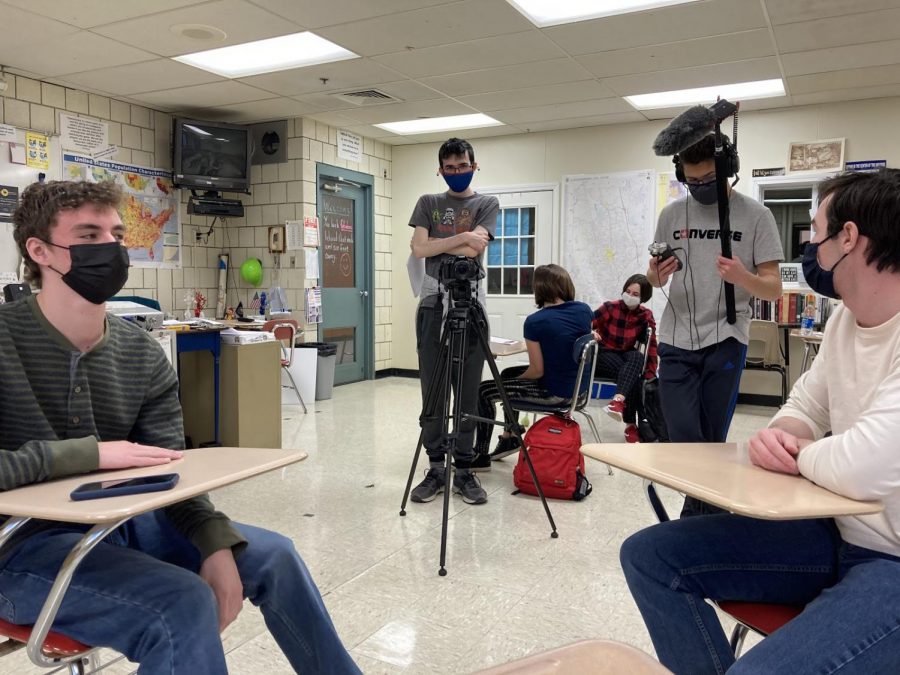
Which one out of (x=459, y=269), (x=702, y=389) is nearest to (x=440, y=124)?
(x=459, y=269)

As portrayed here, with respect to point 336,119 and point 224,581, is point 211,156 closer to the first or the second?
point 336,119

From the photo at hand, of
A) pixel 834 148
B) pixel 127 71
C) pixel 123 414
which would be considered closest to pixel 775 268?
pixel 123 414

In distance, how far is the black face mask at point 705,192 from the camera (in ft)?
7.76

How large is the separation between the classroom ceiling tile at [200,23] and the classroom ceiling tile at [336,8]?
4.1 inches

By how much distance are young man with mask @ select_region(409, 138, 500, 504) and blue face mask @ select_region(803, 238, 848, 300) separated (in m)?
1.77

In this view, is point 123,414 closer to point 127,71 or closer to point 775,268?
point 775,268

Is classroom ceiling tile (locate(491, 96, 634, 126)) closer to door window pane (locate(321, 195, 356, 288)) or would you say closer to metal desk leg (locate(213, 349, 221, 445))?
door window pane (locate(321, 195, 356, 288))

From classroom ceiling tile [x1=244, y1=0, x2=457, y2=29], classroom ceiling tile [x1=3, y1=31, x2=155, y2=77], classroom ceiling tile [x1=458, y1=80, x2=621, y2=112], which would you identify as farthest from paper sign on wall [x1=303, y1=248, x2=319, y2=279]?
classroom ceiling tile [x1=244, y1=0, x2=457, y2=29]

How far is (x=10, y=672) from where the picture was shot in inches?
73.3

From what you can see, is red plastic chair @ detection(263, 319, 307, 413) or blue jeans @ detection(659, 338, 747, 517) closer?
blue jeans @ detection(659, 338, 747, 517)

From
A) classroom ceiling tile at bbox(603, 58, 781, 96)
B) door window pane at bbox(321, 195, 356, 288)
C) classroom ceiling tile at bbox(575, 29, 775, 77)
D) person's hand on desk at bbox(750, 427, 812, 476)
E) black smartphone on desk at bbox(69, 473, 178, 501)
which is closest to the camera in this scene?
black smartphone on desk at bbox(69, 473, 178, 501)

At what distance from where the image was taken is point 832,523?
50.1 inches

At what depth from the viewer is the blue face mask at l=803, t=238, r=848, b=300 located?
137 cm

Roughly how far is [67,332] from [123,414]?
0.20 meters
